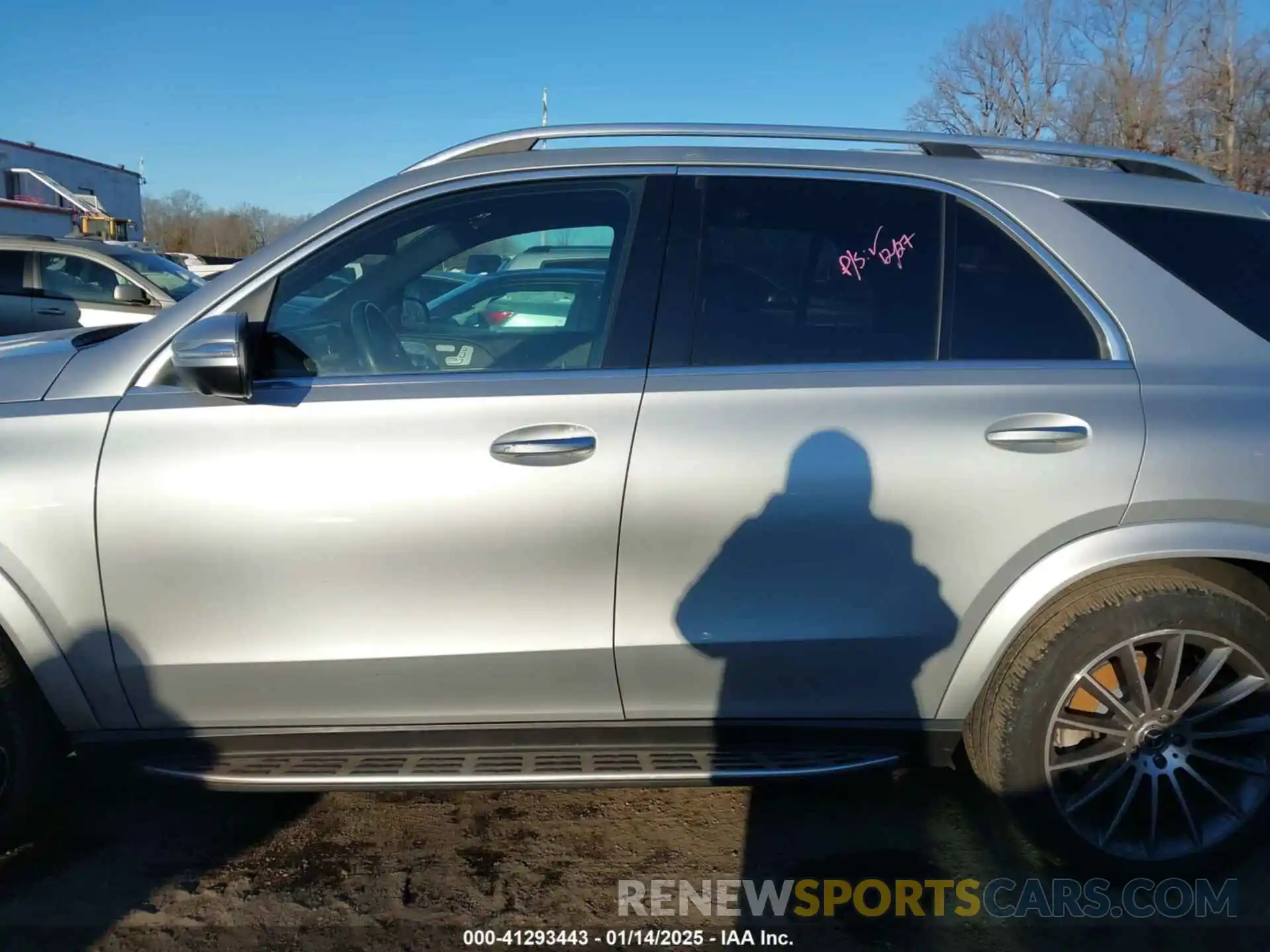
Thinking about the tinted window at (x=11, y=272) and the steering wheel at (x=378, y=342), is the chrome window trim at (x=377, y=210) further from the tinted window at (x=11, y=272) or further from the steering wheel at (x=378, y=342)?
the tinted window at (x=11, y=272)

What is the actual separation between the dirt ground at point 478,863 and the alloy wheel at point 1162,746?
257mm

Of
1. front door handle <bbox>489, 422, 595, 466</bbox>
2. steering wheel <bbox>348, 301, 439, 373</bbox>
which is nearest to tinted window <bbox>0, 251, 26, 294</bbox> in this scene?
steering wheel <bbox>348, 301, 439, 373</bbox>

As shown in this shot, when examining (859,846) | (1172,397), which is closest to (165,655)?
(859,846)

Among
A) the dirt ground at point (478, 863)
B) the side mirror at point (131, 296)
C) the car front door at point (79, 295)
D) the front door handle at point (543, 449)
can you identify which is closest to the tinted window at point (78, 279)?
the car front door at point (79, 295)

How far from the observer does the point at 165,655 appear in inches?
99.1

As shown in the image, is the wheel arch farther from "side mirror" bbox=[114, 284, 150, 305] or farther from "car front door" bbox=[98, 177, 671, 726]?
"side mirror" bbox=[114, 284, 150, 305]

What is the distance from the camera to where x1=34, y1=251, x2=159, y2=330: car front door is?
9.91 m

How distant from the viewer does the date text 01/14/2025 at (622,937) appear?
2.58 metres

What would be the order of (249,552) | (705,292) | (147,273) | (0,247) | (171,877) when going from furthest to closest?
1. (147,273)
2. (0,247)
3. (171,877)
4. (705,292)
5. (249,552)

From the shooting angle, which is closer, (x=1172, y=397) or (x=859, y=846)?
(x=1172, y=397)

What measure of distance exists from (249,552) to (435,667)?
55 cm

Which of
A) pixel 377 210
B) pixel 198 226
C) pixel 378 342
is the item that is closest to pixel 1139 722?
pixel 378 342

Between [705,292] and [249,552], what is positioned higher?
[705,292]

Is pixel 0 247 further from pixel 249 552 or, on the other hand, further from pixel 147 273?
pixel 249 552
